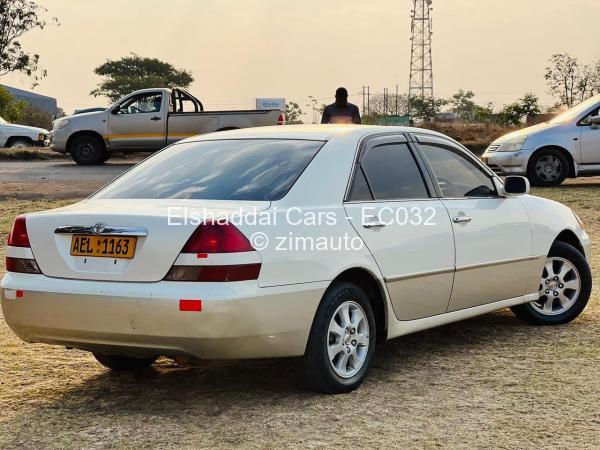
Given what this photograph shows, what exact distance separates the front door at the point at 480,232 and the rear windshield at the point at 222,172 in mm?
1101

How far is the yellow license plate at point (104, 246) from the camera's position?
5242 mm

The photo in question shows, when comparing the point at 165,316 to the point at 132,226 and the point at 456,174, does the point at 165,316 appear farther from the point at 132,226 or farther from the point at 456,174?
the point at 456,174

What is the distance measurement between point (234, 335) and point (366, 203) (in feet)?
4.21

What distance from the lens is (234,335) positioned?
16.8 ft

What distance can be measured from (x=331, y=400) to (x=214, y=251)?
3.49 ft

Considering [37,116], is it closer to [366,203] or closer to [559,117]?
[559,117]

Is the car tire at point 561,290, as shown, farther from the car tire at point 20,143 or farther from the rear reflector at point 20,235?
the car tire at point 20,143

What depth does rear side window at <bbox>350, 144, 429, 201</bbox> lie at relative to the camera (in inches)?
244

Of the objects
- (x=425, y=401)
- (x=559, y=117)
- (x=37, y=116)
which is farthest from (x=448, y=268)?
(x=37, y=116)

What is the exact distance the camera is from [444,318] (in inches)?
256

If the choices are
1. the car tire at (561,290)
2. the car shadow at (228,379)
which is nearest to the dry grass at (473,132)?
the car tire at (561,290)

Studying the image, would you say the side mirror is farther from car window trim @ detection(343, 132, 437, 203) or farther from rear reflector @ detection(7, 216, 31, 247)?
rear reflector @ detection(7, 216, 31, 247)

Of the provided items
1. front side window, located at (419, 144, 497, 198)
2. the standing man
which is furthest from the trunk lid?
the standing man

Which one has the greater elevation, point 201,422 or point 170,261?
point 170,261
